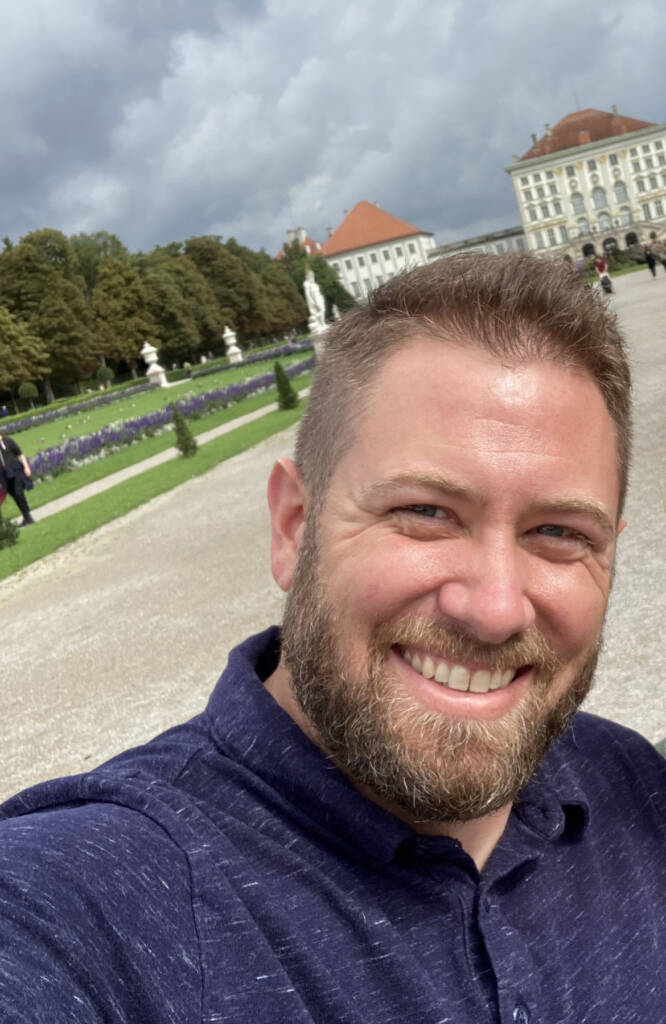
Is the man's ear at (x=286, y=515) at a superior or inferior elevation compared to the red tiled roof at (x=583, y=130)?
inferior

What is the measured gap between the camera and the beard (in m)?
1.28

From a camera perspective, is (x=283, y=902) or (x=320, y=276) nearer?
(x=283, y=902)

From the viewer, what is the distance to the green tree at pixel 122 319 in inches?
2291

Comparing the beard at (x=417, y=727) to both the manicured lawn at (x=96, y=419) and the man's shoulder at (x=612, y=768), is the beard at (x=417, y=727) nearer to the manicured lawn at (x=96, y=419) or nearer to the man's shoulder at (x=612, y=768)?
the man's shoulder at (x=612, y=768)

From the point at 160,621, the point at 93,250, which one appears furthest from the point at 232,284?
the point at 160,621

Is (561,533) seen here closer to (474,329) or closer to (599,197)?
(474,329)

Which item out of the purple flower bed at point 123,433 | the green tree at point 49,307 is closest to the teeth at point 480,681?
the purple flower bed at point 123,433

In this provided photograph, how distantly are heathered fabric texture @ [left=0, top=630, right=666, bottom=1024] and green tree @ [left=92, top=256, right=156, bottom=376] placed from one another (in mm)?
58673

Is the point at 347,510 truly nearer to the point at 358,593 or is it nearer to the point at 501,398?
the point at 358,593

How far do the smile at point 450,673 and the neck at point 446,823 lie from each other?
0.18 metres

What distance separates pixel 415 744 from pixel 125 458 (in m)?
17.6

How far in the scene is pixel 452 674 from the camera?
131 cm

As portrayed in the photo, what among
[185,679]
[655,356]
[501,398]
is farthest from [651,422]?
[501,398]

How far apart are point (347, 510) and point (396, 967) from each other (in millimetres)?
632
